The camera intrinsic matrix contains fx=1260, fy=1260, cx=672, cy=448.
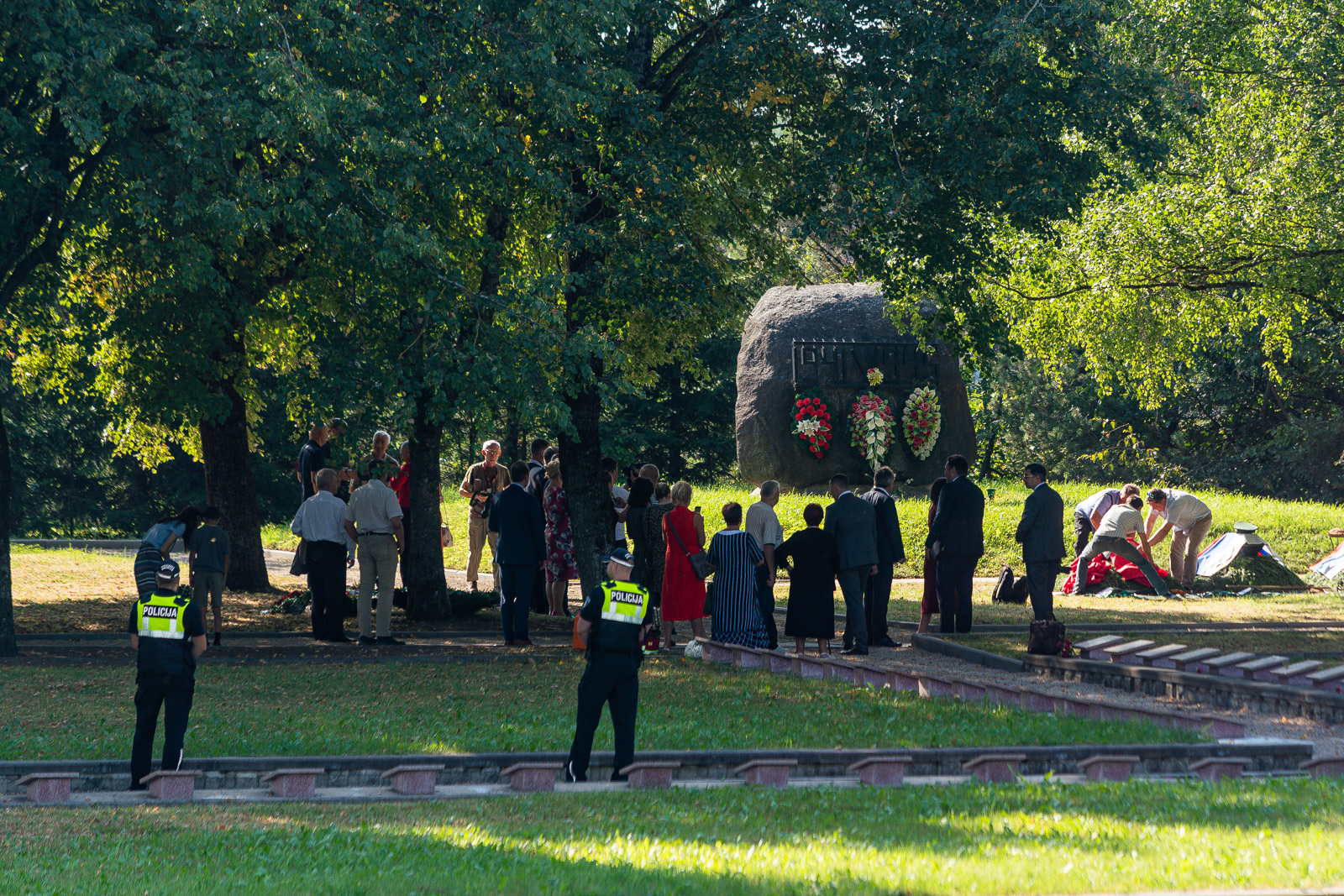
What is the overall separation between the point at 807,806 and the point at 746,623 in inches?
251

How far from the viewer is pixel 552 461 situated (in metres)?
15.8

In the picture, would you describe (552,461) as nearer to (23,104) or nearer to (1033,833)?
(23,104)

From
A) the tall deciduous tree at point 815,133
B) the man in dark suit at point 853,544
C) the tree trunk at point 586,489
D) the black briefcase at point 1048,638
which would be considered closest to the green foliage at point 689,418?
the tree trunk at point 586,489

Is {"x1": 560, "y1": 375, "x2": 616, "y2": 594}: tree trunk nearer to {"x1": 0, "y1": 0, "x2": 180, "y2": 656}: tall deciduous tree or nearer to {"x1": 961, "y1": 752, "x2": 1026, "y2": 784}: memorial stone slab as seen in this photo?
{"x1": 0, "y1": 0, "x2": 180, "y2": 656}: tall deciduous tree

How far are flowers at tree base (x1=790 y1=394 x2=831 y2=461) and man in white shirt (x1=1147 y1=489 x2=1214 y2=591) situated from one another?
6827mm

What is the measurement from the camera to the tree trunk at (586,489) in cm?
1494

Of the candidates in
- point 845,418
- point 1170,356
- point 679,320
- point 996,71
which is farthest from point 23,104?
point 1170,356

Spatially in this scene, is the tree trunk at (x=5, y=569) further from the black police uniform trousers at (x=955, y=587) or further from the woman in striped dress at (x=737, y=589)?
the black police uniform trousers at (x=955, y=587)

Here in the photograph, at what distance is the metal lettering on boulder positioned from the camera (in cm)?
2523

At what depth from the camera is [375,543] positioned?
14.1m

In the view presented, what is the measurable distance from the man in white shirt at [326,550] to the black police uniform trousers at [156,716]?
583 centimetres

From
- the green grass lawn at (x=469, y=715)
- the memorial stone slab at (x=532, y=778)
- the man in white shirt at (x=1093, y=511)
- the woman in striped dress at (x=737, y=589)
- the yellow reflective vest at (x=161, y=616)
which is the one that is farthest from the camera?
the man in white shirt at (x=1093, y=511)

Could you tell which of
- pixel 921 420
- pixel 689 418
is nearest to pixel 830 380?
pixel 921 420

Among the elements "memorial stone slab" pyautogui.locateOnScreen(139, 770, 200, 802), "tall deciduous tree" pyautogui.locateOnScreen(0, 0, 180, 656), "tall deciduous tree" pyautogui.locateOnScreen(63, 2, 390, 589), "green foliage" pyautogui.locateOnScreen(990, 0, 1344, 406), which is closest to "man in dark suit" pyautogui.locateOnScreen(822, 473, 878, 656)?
"tall deciduous tree" pyautogui.locateOnScreen(63, 2, 390, 589)
